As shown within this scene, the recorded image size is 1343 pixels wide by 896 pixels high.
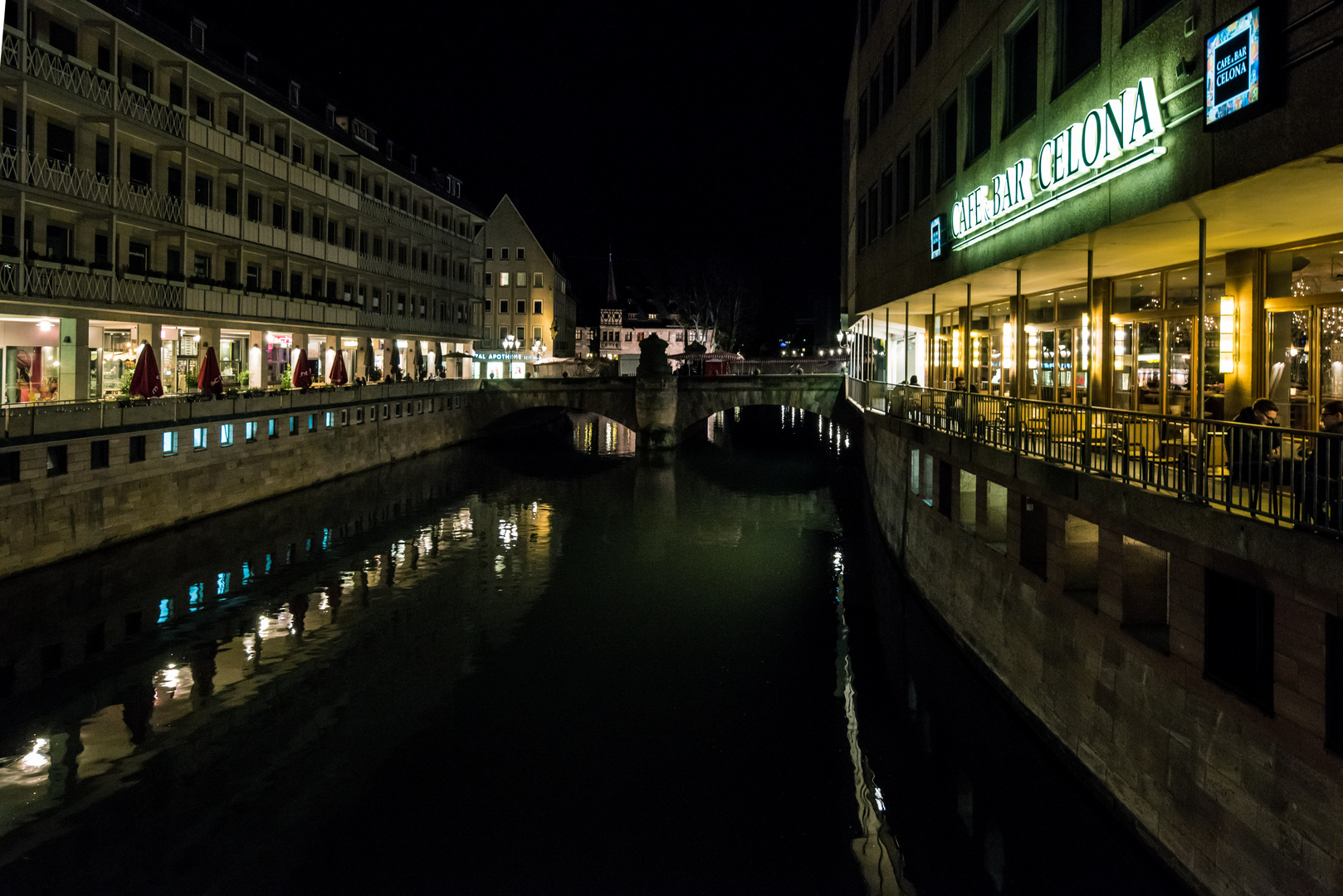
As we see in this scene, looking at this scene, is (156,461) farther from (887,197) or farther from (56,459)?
(887,197)

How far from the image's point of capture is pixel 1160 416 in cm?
1069

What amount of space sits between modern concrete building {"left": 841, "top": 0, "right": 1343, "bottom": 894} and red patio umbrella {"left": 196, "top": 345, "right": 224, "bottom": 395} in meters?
24.6

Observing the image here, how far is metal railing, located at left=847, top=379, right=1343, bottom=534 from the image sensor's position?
8.43 metres

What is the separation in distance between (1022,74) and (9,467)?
23593 mm

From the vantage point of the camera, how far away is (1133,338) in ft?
59.9

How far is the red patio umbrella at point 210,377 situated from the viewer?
3412cm

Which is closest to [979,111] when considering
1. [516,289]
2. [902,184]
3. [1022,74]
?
[1022,74]

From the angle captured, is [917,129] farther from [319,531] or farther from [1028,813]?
[319,531]

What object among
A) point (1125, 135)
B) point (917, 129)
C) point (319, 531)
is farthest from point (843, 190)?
point (1125, 135)

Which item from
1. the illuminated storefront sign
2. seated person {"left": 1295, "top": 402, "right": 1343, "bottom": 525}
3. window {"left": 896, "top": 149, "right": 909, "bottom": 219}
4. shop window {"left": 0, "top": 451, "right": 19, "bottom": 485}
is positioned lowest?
shop window {"left": 0, "top": 451, "right": 19, "bottom": 485}

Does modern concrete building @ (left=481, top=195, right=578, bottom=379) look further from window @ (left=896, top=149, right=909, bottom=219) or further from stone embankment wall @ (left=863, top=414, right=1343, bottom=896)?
stone embankment wall @ (left=863, top=414, right=1343, bottom=896)

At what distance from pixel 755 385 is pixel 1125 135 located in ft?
167

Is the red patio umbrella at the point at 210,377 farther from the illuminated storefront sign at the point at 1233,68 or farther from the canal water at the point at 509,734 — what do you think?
the illuminated storefront sign at the point at 1233,68

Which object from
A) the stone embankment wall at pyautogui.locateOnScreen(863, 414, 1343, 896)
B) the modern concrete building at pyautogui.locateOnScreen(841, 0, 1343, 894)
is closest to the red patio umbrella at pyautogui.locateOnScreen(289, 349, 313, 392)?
the modern concrete building at pyautogui.locateOnScreen(841, 0, 1343, 894)
